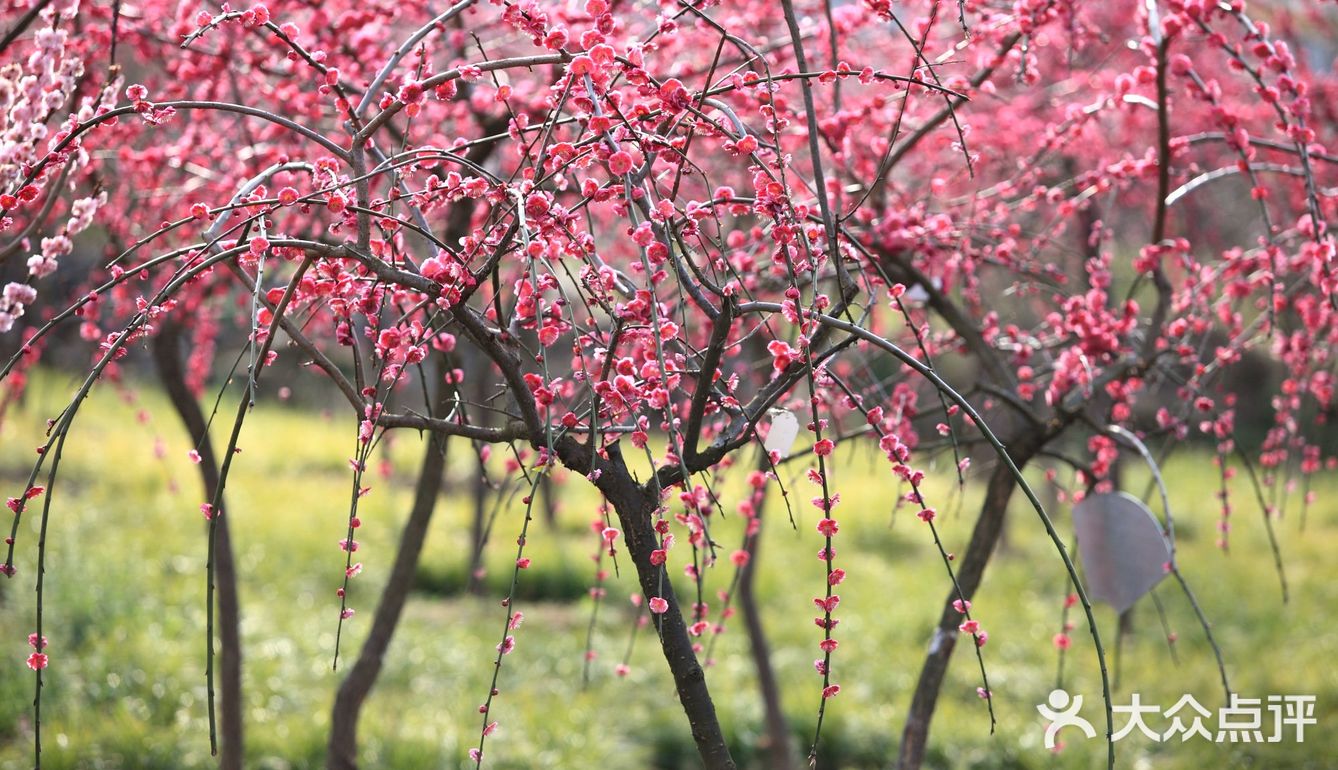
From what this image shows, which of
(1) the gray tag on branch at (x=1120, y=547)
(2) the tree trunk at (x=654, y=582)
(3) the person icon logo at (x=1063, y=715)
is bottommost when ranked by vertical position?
(2) the tree trunk at (x=654, y=582)

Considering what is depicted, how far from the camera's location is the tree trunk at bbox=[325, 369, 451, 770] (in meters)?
3.03

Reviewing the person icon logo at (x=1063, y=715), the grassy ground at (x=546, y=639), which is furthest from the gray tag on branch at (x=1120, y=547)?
the grassy ground at (x=546, y=639)

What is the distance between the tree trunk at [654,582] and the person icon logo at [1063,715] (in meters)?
2.48

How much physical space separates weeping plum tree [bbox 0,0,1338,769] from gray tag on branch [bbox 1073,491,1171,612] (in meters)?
0.12

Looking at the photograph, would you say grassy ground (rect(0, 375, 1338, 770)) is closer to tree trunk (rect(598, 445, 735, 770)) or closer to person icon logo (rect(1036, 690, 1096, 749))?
person icon logo (rect(1036, 690, 1096, 749))

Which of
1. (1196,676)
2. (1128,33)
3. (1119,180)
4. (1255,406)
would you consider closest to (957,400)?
(1119,180)

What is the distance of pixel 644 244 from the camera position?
1.59 metres

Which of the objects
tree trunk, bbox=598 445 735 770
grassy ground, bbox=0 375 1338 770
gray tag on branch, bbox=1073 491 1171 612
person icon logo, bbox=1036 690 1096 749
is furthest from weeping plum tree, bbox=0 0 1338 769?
person icon logo, bbox=1036 690 1096 749

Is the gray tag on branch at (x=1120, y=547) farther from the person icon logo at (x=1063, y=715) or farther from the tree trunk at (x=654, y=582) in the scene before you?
the person icon logo at (x=1063, y=715)

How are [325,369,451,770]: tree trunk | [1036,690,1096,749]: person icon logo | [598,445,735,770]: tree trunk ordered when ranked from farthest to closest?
[1036,690,1096,749]: person icon logo, [325,369,451,770]: tree trunk, [598,445,735,770]: tree trunk

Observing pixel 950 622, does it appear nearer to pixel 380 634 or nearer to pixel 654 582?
pixel 654 582

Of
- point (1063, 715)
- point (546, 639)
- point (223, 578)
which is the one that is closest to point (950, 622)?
point (223, 578)

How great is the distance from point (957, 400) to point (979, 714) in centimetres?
333

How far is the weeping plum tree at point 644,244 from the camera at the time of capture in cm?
168
